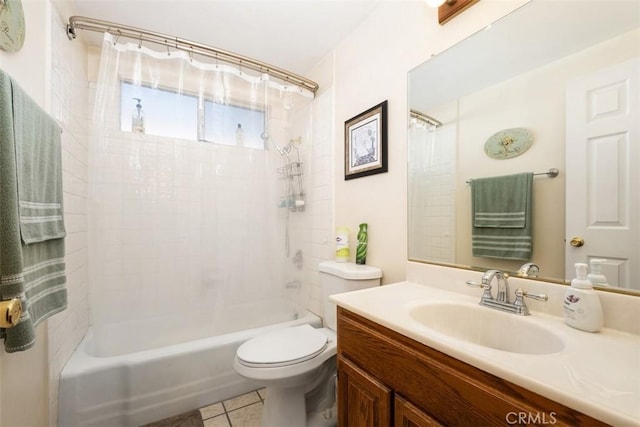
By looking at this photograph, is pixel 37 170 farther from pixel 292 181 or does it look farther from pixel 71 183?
pixel 292 181

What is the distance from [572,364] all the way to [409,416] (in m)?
0.41

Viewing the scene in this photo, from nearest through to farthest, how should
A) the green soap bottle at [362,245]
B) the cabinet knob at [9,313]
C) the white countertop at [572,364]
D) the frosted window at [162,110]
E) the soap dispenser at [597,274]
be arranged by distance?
1. the white countertop at [572,364]
2. the cabinet knob at [9,313]
3. the soap dispenser at [597,274]
4. the frosted window at [162,110]
5. the green soap bottle at [362,245]

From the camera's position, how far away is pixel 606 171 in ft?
2.51

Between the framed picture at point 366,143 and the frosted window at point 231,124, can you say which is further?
the frosted window at point 231,124

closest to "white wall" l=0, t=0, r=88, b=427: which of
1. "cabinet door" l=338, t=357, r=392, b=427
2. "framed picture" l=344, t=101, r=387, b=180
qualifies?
"cabinet door" l=338, t=357, r=392, b=427

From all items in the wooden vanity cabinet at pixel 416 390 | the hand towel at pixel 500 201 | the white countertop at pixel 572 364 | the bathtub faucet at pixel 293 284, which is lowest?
the bathtub faucet at pixel 293 284

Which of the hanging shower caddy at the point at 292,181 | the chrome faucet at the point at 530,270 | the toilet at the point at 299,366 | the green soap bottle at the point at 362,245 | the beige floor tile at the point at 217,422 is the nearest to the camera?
the chrome faucet at the point at 530,270

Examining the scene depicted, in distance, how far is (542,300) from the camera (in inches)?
33.0

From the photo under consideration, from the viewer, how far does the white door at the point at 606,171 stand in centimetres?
72

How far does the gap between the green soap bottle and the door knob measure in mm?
954

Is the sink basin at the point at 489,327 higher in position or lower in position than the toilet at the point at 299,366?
higher

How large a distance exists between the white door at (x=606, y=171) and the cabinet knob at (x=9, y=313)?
1586mm

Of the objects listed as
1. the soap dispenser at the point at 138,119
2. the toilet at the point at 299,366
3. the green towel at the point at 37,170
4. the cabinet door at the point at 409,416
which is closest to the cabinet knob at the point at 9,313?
the green towel at the point at 37,170

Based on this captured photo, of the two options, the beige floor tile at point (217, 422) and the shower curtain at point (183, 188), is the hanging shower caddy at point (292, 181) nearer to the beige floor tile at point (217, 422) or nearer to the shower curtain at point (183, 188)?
the shower curtain at point (183, 188)
